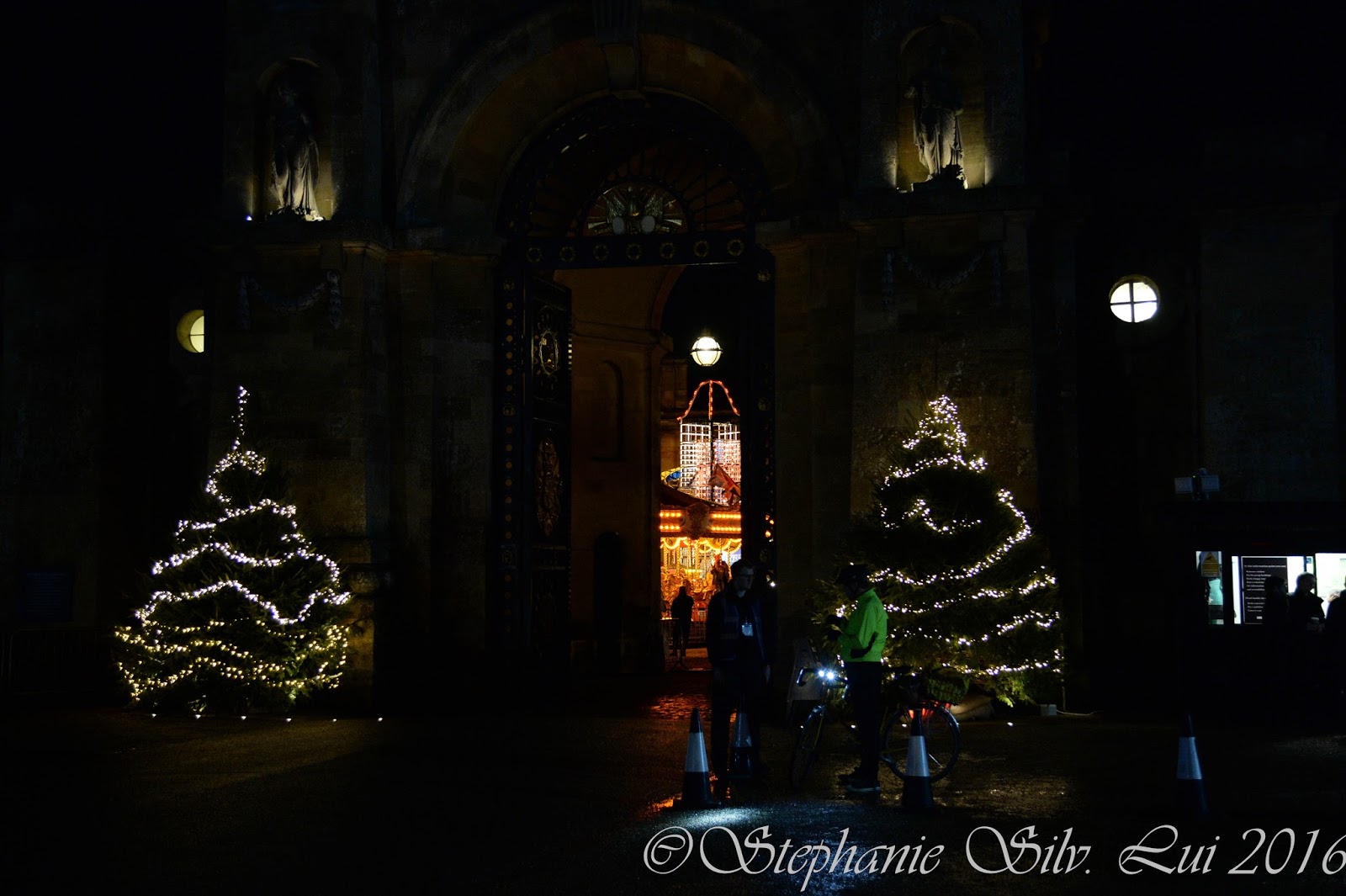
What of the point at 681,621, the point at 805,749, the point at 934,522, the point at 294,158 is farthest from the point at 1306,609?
the point at 294,158

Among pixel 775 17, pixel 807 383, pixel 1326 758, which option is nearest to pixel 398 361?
pixel 807 383

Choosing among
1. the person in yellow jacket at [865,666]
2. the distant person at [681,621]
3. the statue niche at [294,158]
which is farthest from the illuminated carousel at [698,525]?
the person in yellow jacket at [865,666]

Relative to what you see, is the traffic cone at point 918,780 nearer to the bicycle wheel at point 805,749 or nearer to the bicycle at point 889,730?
the bicycle at point 889,730

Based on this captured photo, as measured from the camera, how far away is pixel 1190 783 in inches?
397

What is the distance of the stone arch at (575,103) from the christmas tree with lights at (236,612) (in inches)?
198

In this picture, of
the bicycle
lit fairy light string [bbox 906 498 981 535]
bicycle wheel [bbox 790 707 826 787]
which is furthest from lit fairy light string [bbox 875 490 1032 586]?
bicycle wheel [bbox 790 707 826 787]

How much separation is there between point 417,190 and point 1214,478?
1171 cm

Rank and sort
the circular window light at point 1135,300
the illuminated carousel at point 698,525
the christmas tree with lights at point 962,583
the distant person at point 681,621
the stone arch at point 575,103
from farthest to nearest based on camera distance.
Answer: the illuminated carousel at point 698,525, the distant person at point 681,621, the circular window light at point 1135,300, the stone arch at point 575,103, the christmas tree with lights at point 962,583

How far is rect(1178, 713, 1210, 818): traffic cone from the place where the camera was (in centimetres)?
1005

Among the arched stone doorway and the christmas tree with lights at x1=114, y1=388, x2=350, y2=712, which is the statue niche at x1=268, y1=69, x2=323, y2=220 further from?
the christmas tree with lights at x1=114, y1=388, x2=350, y2=712

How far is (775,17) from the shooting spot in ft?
67.3

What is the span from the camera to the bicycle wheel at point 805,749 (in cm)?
1228

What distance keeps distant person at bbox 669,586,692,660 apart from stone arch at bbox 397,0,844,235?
1015cm

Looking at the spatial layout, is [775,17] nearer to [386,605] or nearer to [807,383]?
[807,383]
